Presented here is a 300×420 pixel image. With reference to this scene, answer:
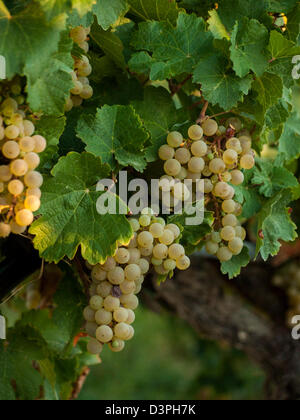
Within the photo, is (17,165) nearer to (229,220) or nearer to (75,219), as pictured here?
(75,219)

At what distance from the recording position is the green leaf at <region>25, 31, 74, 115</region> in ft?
2.13

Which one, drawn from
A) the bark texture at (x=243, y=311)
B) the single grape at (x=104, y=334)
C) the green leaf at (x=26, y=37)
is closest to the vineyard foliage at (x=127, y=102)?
the green leaf at (x=26, y=37)

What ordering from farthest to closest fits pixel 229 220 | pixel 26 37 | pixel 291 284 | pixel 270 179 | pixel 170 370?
pixel 170 370 → pixel 291 284 → pixel 270 179 → pixel 229 220 → pixel 26 37

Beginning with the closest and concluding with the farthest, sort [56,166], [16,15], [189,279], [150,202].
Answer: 1. [16,15]
2. [56,166]
3. [150,202]
4. [189,279]

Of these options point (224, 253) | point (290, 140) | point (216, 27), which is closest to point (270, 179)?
point (290, 140)

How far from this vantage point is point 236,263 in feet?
2.90

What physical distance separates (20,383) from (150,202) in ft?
1.39

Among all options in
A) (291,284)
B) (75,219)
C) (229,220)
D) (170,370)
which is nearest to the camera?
(75,219)

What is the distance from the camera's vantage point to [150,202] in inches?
33.3

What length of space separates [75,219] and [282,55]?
382 millimetres

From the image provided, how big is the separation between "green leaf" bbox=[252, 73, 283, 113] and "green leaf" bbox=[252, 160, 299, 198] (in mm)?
162

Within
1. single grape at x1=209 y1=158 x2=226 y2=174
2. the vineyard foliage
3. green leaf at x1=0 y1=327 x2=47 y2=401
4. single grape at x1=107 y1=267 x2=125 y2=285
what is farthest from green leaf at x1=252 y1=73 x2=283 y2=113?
green leaf at x1=0 y1=327 x2=47 y2=401
